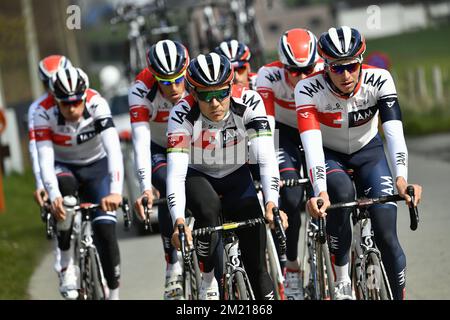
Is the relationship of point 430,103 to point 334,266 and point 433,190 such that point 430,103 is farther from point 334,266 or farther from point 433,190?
point 334,266

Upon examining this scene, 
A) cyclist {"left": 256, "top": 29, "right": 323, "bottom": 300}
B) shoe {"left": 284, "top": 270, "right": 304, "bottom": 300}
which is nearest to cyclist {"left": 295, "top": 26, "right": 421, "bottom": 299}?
shoe {"left": 284, "top": 270, "right": 304, "bottom": 300}

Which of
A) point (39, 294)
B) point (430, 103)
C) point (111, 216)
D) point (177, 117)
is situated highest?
point (430, 103)

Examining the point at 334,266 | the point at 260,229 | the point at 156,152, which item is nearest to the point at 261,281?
the point at 260,229

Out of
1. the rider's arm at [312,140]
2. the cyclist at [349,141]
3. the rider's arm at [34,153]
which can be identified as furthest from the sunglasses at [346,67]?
the rider's arm at [34,153]

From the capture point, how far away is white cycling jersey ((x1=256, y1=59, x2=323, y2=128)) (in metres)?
9.51

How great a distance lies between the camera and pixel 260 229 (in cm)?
731

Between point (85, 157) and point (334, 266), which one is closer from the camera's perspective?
point (334, 266)

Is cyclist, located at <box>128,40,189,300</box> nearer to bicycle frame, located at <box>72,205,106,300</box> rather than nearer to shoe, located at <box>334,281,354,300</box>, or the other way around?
bicycle frame, located at <box>72,205,106,300</box>

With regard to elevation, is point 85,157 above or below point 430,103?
below

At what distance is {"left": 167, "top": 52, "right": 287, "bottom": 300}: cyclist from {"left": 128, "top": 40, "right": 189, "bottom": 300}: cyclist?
0.89m

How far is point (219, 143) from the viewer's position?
24.9ft

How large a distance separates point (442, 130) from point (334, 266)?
1728cm

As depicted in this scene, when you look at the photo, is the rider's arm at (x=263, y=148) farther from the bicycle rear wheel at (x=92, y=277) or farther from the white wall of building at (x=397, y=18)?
the white wall of building at (x=397, y=18)

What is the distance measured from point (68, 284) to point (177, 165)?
2885 mm
